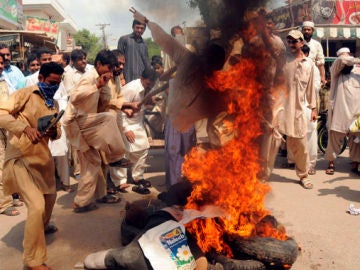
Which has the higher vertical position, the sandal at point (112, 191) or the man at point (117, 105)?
the man at point (117, 105)

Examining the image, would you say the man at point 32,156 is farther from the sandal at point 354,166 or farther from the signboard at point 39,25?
the signboard at point 39,25

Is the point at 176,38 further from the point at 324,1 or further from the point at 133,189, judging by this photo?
the point at 324,1

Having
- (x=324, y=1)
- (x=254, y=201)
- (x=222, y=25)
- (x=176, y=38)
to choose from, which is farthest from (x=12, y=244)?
(x=324, y=1)

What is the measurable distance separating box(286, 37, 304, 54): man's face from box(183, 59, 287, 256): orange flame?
2337 mm

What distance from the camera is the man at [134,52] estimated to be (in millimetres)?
7605

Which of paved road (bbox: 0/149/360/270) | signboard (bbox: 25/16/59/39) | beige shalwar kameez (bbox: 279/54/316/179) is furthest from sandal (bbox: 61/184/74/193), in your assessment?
signboard (bbox: 25/16/59/39)

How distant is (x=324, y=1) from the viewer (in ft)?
59.4

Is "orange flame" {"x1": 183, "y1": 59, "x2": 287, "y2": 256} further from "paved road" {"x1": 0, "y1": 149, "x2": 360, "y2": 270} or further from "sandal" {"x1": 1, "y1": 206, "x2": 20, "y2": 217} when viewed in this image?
"sandal" {"x1": 1, "y1": 206, "x2": 20, "y2": 217}

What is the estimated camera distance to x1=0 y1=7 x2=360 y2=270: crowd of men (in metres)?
3.88

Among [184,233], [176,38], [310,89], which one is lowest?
[184,233]

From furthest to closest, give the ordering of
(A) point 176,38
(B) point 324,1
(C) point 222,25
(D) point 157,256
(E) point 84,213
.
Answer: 1. (B) point 324,1
2. (E) point 84,213
3. (A) point 176,38
4. (C) point 222,25
5. (D) point 157,256

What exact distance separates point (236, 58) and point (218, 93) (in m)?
0.48

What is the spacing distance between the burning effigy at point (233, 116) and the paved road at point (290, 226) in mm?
605


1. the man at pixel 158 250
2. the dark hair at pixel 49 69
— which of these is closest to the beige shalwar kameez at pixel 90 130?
the dark hair at pixel 49 69
